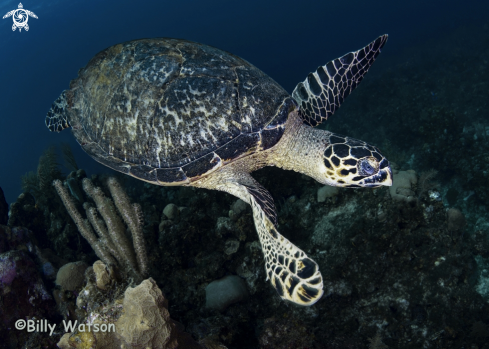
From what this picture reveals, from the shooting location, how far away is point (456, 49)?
18641mm

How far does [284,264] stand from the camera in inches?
94.3

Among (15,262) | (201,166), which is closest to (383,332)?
(201,166)

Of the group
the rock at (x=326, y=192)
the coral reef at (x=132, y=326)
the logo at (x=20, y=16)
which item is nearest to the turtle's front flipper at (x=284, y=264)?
the coral reef at (x=132, y=326)

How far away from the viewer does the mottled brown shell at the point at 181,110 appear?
118 inches

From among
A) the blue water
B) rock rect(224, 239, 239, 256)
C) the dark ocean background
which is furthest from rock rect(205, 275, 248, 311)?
the blue water

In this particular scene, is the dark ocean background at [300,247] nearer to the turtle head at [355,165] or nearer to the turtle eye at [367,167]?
the turtle head at [355,165]

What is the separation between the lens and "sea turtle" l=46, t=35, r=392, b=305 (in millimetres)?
2963

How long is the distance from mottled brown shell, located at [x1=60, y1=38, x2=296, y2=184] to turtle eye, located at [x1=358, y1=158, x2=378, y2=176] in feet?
3.40

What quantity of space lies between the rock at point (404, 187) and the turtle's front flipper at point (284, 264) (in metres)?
1.92

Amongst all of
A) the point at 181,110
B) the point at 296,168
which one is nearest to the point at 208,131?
the point at 181,110

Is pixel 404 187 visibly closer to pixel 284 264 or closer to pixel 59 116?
pixel 284 264

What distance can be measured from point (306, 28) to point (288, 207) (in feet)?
232

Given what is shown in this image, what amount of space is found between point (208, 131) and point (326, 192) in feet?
7.15

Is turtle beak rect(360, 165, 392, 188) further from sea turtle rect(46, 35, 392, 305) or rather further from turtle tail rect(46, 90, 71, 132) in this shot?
turtle tail rect(46, 90, 71, 132)
